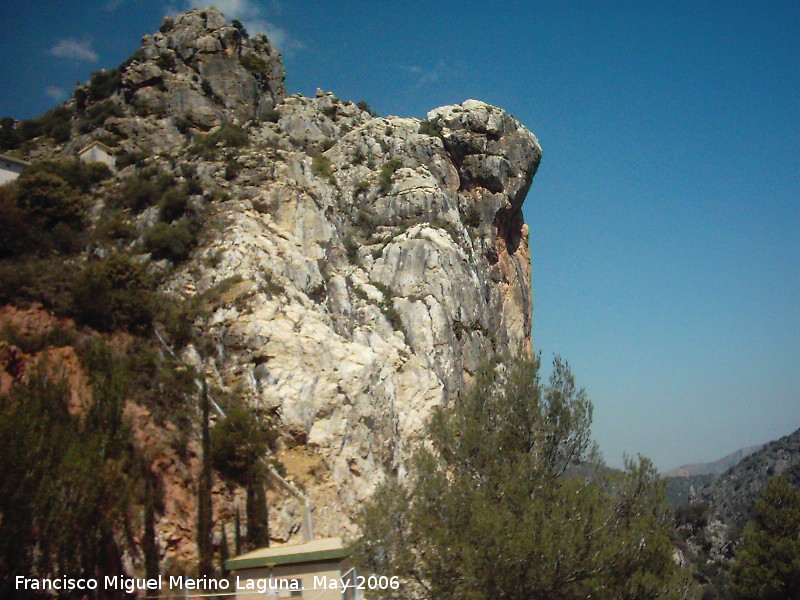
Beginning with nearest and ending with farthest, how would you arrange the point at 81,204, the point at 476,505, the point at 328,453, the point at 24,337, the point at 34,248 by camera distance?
the point at 476,505, the point at 24,337, the point at 328,453, the point at 34,248, the point at 81,204

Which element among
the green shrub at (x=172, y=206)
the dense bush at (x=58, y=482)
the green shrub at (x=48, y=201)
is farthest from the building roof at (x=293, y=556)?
the green shrub at (x=48, y=201)

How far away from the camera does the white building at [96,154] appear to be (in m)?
42.1

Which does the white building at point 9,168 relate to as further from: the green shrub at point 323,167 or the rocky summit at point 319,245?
the green shrub at point 323,167

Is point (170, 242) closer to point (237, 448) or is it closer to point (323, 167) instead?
point (237, 448)

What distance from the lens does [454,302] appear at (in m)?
40.4

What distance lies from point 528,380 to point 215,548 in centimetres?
1084

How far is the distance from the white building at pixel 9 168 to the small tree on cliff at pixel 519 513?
30.3 m

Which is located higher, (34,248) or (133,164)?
(133,164)

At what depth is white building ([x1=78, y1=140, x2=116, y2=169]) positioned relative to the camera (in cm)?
4209

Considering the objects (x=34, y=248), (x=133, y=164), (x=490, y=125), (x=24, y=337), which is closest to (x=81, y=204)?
(x=34, y=248)

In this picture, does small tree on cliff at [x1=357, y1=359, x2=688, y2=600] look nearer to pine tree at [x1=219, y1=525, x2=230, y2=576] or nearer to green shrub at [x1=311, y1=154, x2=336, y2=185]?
pine tree at [x1=219, y1=525, x2=230, y2=576]

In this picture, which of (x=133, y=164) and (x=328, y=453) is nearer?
(x=328, y=453)

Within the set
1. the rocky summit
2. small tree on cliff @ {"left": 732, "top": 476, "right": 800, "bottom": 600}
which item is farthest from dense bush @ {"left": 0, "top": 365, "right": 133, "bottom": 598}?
small tree on cliff @ {"left": 732, "top": 476, "right": 800, "bottom": 600}

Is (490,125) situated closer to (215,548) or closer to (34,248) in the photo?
(34,248)
